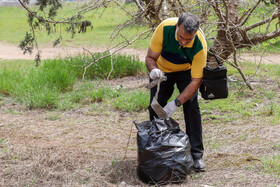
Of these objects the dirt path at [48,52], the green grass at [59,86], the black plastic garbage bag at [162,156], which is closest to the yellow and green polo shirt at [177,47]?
the black plastic garbage bag at [162,156]

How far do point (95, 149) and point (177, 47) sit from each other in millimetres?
1667

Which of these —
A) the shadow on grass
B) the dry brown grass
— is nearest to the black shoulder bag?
the dry brown grass

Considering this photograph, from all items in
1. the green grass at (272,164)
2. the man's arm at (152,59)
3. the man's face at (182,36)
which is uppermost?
the man's face at (182,36)

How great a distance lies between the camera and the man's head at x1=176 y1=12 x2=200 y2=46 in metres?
3.19

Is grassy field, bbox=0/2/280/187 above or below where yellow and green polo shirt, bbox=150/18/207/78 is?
below

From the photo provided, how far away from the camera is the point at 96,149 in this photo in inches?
176

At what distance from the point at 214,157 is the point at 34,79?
405 cm

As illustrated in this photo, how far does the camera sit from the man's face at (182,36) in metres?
3.26

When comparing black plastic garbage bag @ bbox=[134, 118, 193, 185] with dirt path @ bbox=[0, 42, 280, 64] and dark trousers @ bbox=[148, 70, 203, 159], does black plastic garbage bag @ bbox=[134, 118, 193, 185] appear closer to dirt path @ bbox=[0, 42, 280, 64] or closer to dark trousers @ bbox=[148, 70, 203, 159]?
dark trousers @ bbox=[148, 70, 203, 159]

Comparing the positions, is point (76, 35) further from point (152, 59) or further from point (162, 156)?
point (162, 156)

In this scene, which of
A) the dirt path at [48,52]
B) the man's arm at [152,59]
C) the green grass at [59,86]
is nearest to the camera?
the man's arm at [152,59]

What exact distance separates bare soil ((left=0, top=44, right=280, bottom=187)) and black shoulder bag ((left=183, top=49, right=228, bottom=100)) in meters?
0.75

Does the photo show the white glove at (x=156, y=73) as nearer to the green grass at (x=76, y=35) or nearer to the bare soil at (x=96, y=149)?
the bare soil at (x=96, y=149)

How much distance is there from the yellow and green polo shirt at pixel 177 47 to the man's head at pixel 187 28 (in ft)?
0.35
